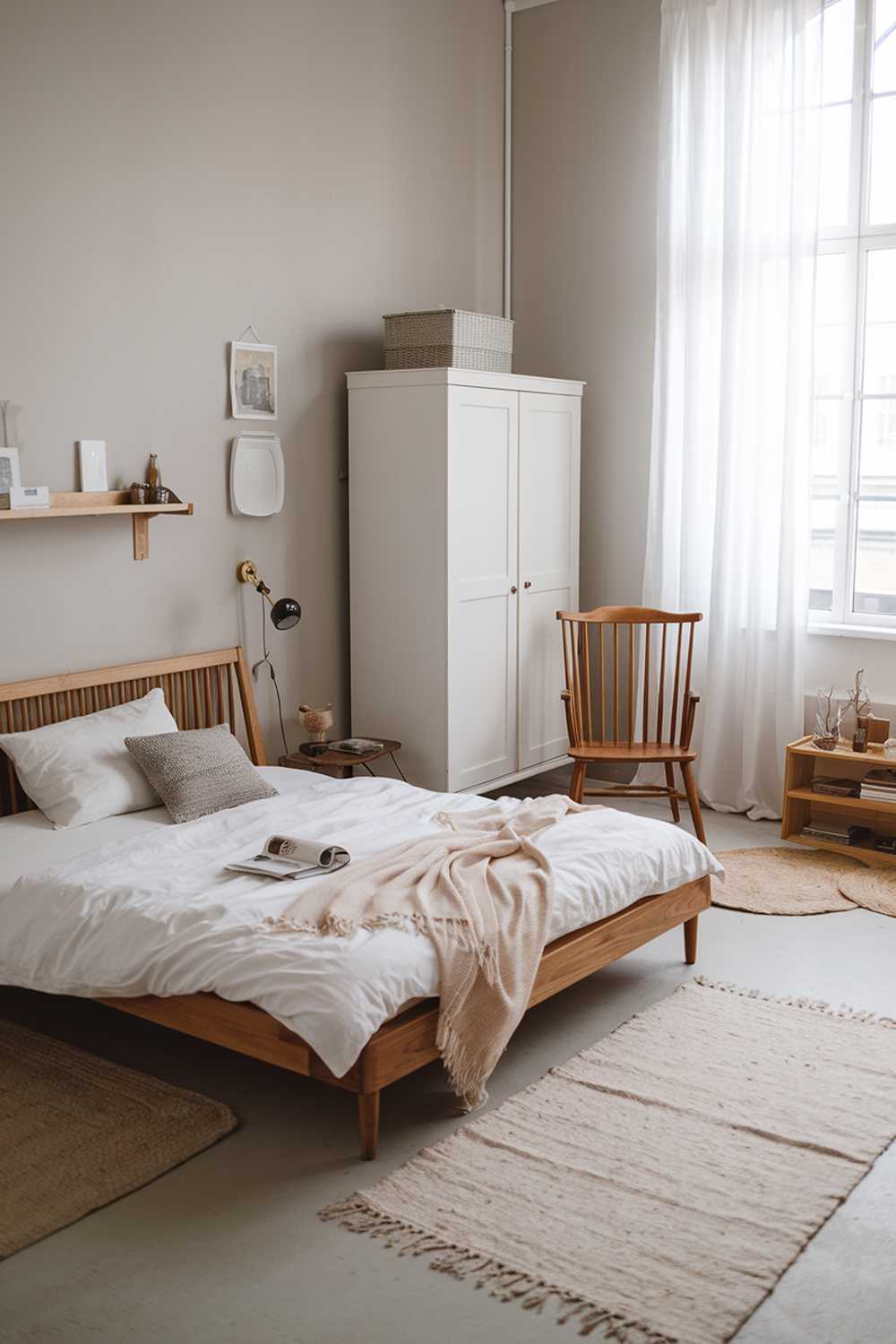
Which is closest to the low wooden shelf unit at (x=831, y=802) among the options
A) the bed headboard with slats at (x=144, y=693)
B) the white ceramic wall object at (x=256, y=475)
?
the bed headboard with slats at (x=144, y=693)

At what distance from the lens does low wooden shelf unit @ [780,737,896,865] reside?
468 centimetres

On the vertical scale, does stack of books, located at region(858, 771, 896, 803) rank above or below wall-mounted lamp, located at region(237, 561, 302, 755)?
below

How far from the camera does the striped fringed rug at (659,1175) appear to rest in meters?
2.22

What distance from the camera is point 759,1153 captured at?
2650mm

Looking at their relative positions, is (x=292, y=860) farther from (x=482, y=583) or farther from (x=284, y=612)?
(x=482, y=583)

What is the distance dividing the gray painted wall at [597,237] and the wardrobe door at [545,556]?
0.31 metres

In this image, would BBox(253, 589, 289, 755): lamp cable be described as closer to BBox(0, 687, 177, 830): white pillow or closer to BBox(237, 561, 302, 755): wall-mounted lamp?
BBox(237, 561, 302, 755): wall-mounted lamp

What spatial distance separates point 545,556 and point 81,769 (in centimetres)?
222

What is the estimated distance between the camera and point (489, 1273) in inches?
88.9

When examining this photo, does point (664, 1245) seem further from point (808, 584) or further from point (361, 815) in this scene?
point (808, 584)

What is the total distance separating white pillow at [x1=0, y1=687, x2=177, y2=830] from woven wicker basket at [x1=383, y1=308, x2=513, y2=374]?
1.76 metres

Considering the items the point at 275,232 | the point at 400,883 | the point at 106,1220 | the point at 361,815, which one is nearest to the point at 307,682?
the point at 361,815

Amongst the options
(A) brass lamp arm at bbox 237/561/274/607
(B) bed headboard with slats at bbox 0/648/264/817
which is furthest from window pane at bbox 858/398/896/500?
(B) bed headboard with slats at bbox 0/648/264/817

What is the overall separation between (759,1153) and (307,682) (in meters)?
2.70
